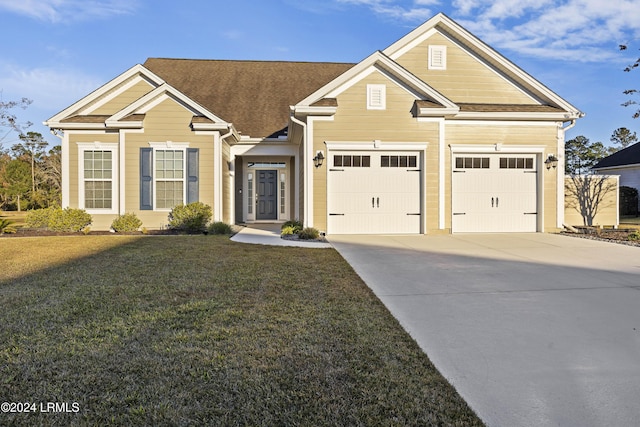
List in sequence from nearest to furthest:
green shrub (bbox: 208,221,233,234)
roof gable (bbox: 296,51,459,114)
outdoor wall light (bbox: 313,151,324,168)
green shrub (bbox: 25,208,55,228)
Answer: roof gable (bbox: 296,51,459,114)
outdoor wall light (bbox: 313,151,324,168)
green shrub (bbox: 208,221,233,234)
green shrub (bbox: 25,208,55,228)

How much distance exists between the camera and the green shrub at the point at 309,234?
1057 cm

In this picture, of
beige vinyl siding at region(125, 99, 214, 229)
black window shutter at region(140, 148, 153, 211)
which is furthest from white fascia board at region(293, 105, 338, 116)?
black window shutter at region(140, 148, 153, 211)

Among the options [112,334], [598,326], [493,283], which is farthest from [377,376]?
[493,283]

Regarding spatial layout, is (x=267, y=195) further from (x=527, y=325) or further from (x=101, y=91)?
(x=527, y=325)

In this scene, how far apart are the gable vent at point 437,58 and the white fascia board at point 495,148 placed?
2.77m

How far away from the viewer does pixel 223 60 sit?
1942 centimetres

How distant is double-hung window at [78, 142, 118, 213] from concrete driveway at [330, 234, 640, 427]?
8492 millimetres

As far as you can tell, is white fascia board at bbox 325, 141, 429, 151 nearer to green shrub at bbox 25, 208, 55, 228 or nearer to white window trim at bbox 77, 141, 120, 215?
white window trim at bbox 77, 141, 120, 215

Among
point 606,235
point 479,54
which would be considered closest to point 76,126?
point 479,54


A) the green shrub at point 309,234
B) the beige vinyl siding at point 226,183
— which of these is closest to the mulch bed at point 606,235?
the green shrub at point 309,234

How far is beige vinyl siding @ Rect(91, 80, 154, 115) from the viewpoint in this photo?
520 inches

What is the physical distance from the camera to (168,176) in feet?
41.2

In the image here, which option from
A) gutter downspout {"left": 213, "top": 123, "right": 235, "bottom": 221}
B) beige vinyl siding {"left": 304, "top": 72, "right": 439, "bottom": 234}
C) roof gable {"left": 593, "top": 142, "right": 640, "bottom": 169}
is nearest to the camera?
beige vinyl siding {"left": 304, "top": 72, "right": 439, "bottom": 234}

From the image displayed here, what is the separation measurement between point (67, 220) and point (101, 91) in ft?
14.1
